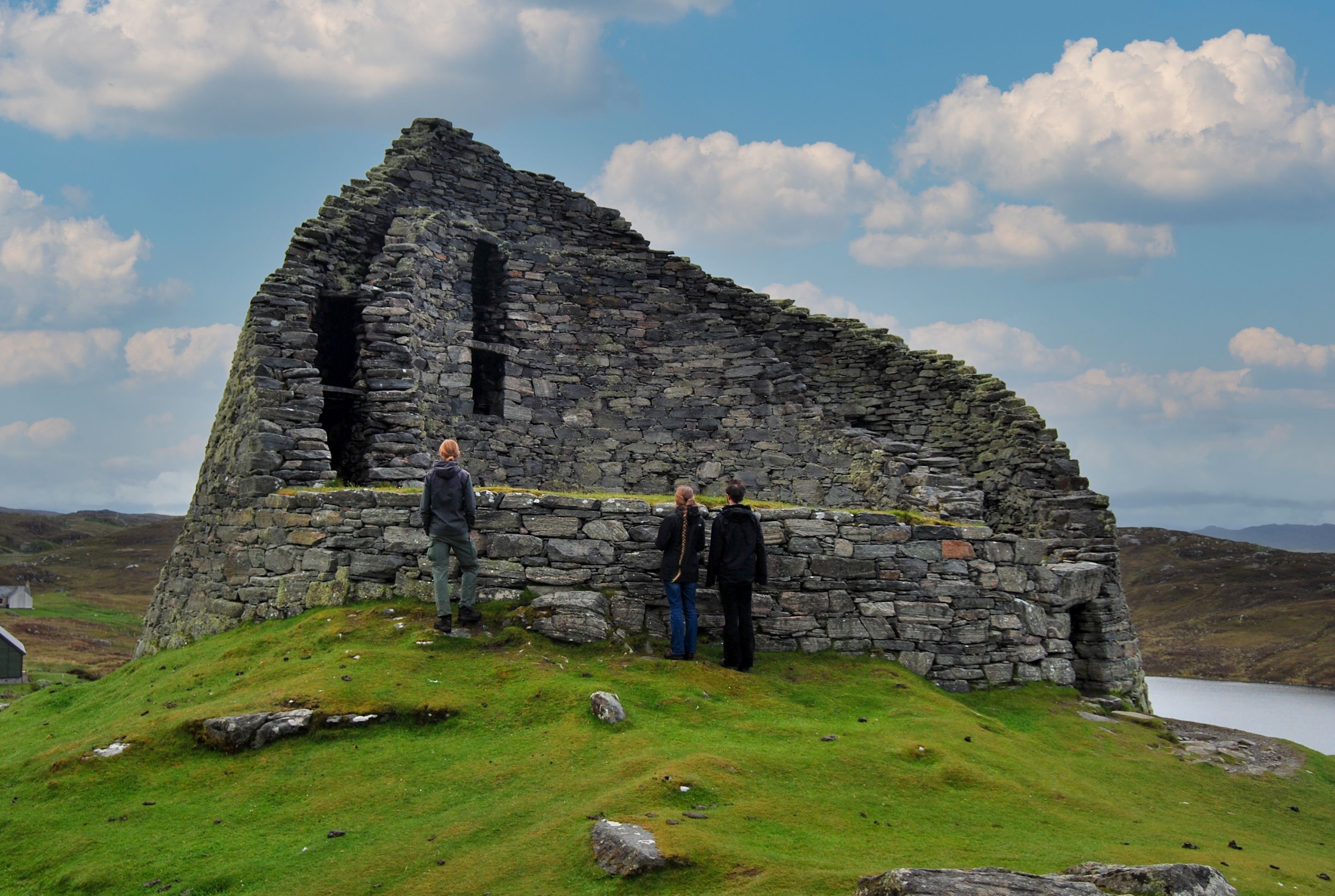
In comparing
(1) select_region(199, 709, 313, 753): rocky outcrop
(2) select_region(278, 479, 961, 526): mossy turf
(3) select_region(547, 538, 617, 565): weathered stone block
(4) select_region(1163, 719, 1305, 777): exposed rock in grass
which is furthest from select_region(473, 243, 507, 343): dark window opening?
(4) select_region(1163, 719, 1305, 777): exposed rock in grass

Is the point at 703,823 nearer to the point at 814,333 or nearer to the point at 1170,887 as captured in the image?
the point at 1170,887

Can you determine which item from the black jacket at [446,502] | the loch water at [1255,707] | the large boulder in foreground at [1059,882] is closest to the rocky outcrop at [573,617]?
the black jacket at [446,502]

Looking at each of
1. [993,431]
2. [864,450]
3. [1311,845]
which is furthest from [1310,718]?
[1311,845]

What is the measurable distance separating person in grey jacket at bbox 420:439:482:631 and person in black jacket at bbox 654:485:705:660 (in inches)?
88.2

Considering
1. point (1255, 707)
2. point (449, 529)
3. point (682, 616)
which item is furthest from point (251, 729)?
point (1255, 707)

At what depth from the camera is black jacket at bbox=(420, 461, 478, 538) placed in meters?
10.8

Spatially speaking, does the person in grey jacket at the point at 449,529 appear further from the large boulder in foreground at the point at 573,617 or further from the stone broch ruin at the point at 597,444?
the large boulder in foreground at the point at 573,617

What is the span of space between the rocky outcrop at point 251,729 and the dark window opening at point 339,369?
9205mm

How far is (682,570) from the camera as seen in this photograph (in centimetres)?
1100

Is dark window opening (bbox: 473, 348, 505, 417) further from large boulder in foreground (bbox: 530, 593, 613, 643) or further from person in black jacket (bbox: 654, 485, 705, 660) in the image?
person in black jacket (bbox: 654, 485, 705, 660)

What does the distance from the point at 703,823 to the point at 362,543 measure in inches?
273

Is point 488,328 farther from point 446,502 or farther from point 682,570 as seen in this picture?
point 682,570

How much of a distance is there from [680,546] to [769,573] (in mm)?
1714

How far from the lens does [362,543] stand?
39.3 ft
